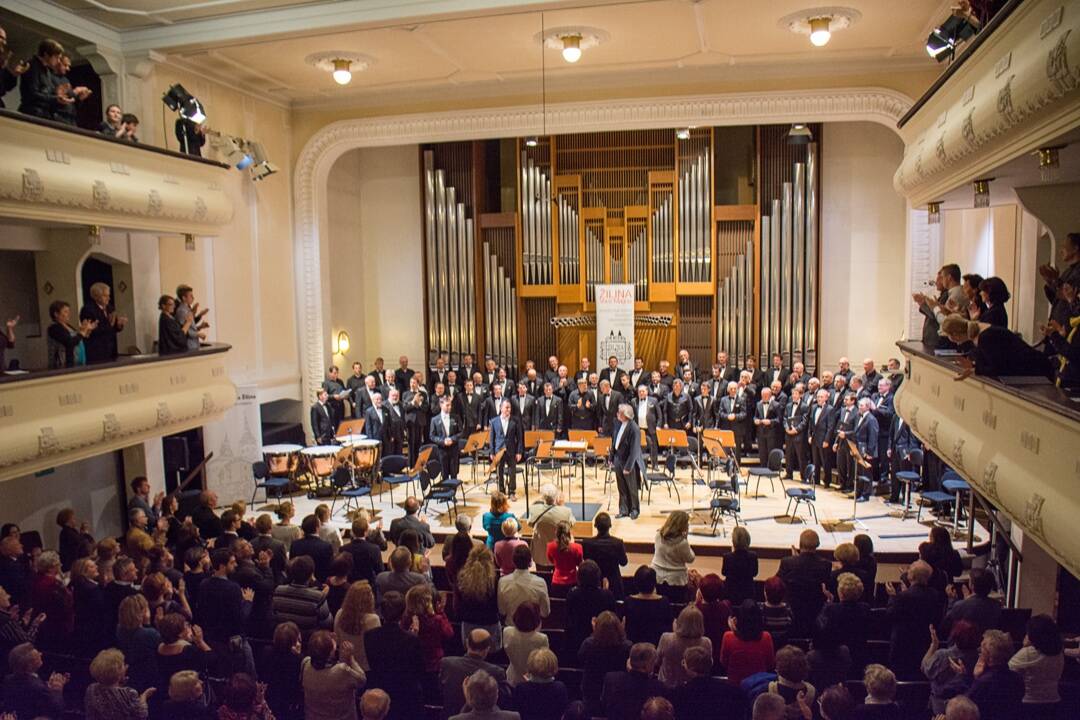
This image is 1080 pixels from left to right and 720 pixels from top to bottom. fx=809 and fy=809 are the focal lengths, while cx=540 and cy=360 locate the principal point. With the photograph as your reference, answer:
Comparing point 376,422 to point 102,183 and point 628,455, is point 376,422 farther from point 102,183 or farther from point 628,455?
point 102,183

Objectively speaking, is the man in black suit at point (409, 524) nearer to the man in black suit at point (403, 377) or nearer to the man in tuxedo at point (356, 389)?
the man in tuxedo at point (356, 389)

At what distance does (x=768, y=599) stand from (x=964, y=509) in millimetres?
6560

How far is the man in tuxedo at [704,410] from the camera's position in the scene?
523 inches

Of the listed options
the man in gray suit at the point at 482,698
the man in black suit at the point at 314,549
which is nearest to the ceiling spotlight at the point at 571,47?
the man in black suit at the point at 314,549

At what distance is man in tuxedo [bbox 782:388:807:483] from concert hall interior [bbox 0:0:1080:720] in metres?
0.07

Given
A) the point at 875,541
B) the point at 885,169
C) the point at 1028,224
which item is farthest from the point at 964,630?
the point at 885,169

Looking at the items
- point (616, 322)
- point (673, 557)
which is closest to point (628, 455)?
point (673, 557)

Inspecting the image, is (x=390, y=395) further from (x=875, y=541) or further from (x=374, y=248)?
(x=875, y=541)

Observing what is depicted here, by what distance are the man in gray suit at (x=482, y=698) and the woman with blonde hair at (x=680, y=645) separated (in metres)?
1.00

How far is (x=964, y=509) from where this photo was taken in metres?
10.6

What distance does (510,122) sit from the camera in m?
13.3

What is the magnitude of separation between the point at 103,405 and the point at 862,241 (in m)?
12.7

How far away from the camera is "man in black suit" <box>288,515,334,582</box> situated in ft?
21.7

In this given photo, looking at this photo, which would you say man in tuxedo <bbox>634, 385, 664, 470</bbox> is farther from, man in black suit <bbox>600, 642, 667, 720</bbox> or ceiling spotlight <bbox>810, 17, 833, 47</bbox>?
man in black suit <bbox>600, 642, 667, 720</bbox>
